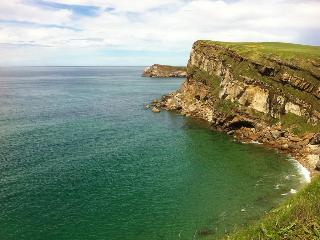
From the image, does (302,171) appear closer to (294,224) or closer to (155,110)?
(294,224)

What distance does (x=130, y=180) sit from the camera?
7531 centimetres

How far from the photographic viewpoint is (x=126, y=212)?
61.6 m

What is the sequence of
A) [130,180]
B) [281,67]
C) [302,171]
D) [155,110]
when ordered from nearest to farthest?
[130,180]
[302,171]
[281,67]
[155,110]

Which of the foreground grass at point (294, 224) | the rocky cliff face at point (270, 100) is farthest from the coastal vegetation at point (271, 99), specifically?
the foreground grass at point (294, 224)

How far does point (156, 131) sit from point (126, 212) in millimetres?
57320

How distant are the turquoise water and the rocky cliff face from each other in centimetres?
645

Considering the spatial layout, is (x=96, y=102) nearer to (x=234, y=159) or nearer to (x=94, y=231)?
(x=234, y=159)

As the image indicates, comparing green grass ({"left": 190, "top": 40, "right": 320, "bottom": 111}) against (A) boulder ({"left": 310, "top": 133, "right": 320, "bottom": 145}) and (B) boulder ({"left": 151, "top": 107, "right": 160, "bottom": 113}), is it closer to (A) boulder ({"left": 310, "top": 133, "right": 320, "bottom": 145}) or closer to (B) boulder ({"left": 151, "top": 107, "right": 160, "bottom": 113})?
(A) boulder ({"left": 310, "top": 133, "right": 320, "bottom": 145})

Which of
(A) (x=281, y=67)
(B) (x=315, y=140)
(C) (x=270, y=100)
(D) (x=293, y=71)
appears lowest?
(B) (x=315, y=140)

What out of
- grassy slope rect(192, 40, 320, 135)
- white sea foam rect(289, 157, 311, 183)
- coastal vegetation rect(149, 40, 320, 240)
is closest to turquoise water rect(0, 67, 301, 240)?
white sea foam rect(289, 157, 311, 183)

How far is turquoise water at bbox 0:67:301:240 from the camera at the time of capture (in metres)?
57.8

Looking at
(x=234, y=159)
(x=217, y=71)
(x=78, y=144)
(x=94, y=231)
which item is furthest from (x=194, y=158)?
(x=217, y=71)

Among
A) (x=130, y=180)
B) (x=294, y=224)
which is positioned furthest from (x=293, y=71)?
(x=294, y=224)

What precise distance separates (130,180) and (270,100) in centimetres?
5401
